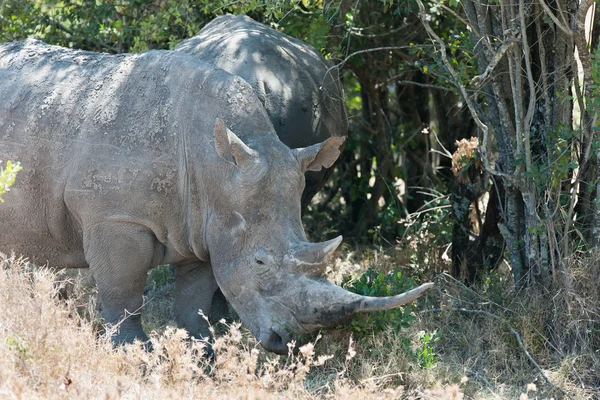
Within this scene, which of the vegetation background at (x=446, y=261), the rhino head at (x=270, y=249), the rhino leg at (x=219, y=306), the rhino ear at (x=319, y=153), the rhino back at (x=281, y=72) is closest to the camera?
the vegetation background at (x=446, y=261)

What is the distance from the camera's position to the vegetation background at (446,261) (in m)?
5.31

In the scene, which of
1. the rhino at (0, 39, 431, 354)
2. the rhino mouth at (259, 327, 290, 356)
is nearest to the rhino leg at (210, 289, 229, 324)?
the rhino at (0, 39, 431, 354)

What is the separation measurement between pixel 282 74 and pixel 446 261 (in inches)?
88.9

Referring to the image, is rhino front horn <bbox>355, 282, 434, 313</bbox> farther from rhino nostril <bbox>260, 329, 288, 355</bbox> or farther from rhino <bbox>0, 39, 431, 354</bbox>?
rhino nostril <bbox>260, 329, 288, 355</bbox>

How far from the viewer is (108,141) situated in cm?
643

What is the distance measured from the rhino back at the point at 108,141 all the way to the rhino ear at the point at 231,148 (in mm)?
187

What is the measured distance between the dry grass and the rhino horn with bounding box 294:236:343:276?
51 centimetres

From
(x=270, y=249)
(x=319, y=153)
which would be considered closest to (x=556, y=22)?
(x=319, y=153)

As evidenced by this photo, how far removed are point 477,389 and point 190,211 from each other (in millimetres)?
2121

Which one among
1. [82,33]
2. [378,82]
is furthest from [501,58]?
[82,33]

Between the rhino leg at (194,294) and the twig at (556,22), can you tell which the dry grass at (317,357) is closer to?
the rhino leg at (194,294)

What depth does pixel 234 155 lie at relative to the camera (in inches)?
239

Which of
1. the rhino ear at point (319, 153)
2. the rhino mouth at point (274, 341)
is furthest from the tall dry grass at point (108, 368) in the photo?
the rhino ear at point (319, 153)

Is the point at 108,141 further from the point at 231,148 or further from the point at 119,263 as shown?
the point at 231,148
